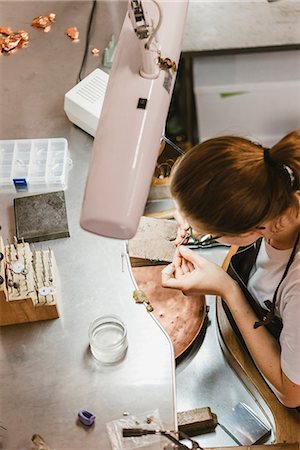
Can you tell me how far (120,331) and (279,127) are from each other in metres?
1.47

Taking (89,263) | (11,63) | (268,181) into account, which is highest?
(268,181)

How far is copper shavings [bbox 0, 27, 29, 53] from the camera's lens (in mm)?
2232

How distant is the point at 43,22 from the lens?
228 centimetres

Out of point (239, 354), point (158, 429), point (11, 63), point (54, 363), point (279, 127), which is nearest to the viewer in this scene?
point (158, 429)

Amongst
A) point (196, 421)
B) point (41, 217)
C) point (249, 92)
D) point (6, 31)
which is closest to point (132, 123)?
point (41, 217)

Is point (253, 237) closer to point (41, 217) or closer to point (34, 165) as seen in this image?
point (41, 217)

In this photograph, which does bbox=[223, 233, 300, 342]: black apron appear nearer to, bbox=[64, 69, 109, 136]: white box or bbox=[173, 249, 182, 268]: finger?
bbox=[173, 249, 182, 268]: finger

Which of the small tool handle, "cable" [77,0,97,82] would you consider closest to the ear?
the small tool handle

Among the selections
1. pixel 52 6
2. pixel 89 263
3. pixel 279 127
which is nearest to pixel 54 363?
pixel 89 263

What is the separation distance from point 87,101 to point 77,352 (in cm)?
77

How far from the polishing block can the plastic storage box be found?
57mm

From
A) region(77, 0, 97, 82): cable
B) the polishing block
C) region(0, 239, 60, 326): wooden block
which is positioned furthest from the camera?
region(77, 0, 97, 82): cable

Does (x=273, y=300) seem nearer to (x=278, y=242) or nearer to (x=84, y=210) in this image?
(x=278, y=242)

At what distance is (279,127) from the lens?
2.83 meters
